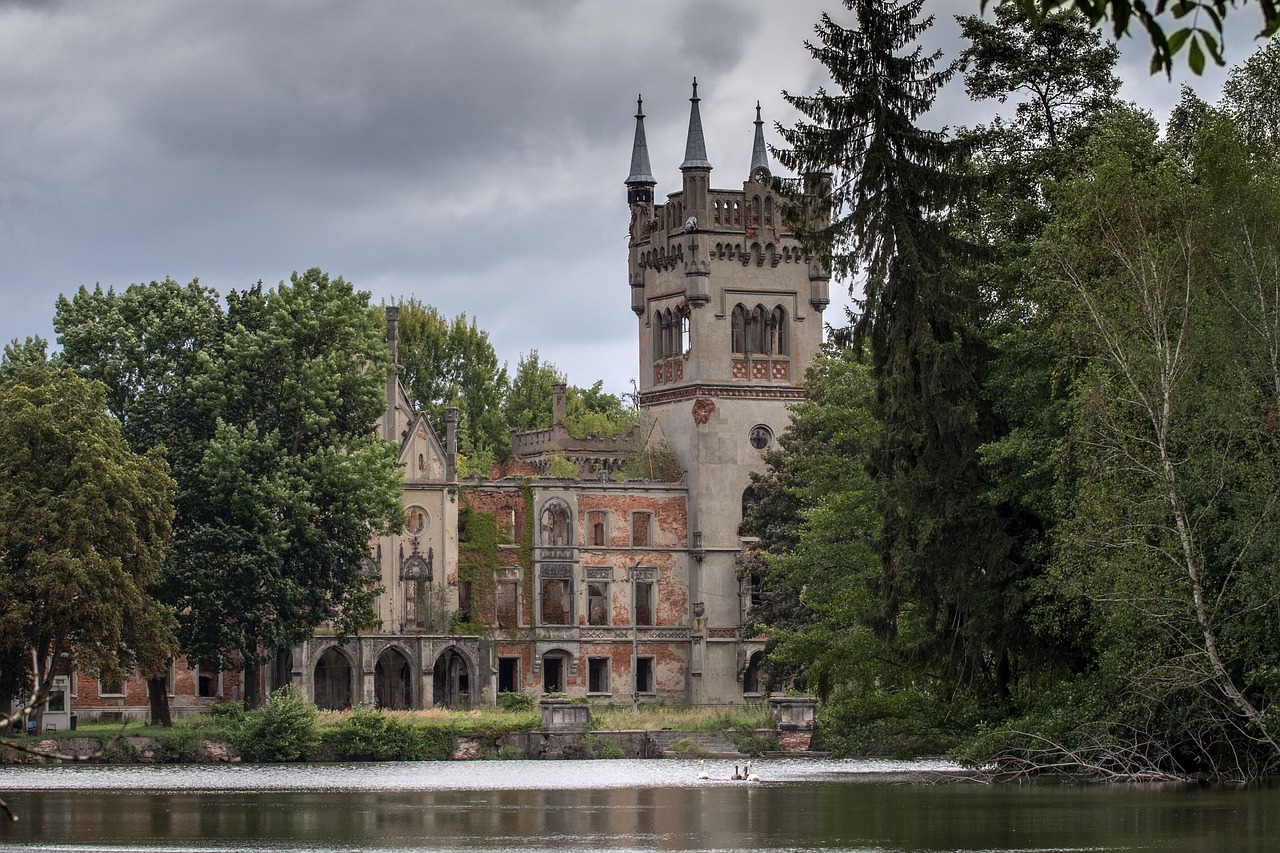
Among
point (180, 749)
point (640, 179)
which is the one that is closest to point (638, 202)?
point (640, 179)

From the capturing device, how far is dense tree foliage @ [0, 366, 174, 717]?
46.6 metres

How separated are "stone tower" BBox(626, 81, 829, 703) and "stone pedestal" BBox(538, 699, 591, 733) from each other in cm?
2248

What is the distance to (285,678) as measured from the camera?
212 ft

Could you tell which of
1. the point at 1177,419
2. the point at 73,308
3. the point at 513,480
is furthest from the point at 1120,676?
the point at 513,480

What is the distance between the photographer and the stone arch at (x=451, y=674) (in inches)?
2835

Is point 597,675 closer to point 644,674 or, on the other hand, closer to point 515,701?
point 644,674

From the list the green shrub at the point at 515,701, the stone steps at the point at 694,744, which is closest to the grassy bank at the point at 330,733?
the stone steps at the point at 694,744

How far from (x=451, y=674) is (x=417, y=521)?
5801mm

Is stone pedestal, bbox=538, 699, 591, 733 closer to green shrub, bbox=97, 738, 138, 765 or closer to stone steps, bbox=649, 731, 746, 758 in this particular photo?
stone steps, bbox=649, 731, 746, 758

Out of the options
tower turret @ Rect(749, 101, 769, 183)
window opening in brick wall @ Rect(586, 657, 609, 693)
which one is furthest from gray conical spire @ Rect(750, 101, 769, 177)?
window opening in brick wall @ Rect(586, 657, 609, 693)

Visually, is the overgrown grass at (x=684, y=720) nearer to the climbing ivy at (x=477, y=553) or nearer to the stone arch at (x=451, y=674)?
the stone arch at (x=451, y=674)

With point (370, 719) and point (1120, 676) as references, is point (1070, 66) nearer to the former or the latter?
point (1120, 676)

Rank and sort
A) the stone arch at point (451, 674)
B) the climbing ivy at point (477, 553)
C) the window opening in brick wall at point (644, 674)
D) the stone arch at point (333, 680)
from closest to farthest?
1. the stone arch at point (333, 680)
2. the stone arch at point (451, 674)
3. the climbing ivy at point (477, 553)
4. the window opening in brick wall at point (644, 674)

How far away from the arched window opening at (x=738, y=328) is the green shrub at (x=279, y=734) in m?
33.5
